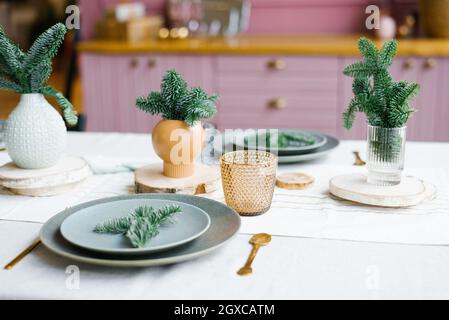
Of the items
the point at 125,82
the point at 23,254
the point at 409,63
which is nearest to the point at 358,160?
the point at 23,254

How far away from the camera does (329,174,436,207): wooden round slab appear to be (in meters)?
A: 1.09

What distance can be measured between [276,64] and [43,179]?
5.89 feet

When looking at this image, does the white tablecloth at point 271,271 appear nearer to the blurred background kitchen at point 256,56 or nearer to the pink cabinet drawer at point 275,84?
the blurred background kitchen at point 256,56

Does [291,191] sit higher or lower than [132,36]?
lower

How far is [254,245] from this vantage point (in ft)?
3.07

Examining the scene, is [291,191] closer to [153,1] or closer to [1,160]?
[1,160]

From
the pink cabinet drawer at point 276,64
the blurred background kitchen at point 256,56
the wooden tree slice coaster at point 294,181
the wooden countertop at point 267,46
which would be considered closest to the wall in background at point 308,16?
the blurred background kitchen at point 256,56

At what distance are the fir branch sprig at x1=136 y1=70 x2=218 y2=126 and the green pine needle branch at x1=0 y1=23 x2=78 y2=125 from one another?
6.0 inches

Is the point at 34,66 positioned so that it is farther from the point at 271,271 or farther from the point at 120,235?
the point at 271,271

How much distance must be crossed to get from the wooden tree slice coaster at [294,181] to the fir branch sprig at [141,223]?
312mm

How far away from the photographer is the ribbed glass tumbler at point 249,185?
41.3 inches
